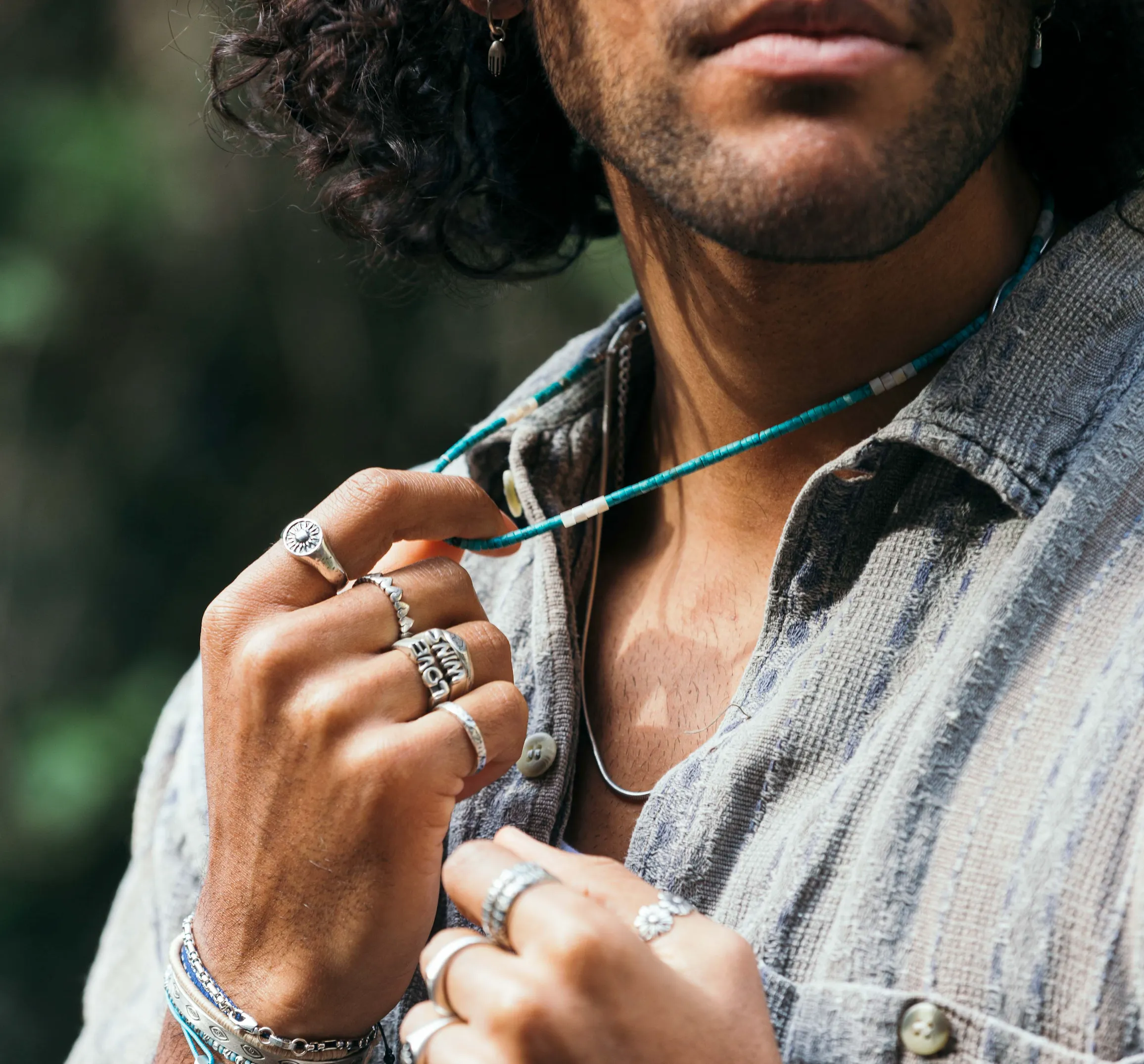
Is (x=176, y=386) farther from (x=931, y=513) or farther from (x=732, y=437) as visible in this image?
(x=931, y=513)

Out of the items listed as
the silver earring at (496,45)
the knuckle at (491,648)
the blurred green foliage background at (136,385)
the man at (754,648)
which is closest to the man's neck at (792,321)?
the man at (754,648)

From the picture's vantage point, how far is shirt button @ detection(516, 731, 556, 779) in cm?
153

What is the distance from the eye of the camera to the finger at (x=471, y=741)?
4.22 feet

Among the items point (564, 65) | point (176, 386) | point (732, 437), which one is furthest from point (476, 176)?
point (176, 386)

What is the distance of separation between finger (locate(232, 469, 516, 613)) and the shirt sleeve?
487 millimetres

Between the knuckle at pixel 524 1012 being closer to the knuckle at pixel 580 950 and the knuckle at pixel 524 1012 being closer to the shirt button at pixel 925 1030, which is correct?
the knuckle at pixel 580 950

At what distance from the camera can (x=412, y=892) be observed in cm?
132

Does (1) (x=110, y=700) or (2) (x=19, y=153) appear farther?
(1) (x=110, y=700)

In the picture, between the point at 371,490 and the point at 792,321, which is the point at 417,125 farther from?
the point at 371,490

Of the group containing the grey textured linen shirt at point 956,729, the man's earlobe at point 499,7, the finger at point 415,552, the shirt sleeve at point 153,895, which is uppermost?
the man's earlobe at point 499,7

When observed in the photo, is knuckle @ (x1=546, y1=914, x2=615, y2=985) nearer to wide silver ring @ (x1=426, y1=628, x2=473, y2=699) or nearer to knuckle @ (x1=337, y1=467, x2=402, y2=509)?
wide silver ring @ (x1=426, y1=628, x2=473, y2=699)

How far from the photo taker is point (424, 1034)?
101 cm

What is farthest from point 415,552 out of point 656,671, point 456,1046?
point 456,1046

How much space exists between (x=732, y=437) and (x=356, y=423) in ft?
5.18
